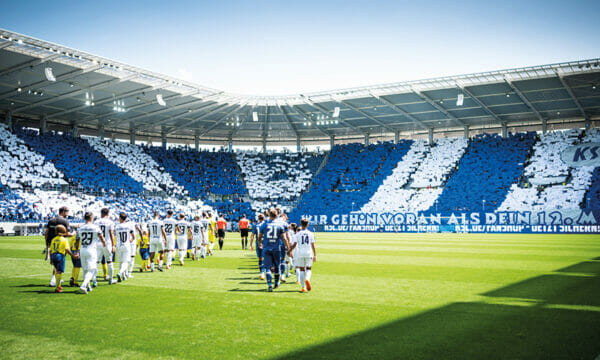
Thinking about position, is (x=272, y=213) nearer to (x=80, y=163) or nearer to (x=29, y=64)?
(x=29, y=64)

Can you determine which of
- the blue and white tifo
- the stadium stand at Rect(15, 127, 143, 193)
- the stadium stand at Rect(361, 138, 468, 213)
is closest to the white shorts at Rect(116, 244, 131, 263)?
the blue and white tifo

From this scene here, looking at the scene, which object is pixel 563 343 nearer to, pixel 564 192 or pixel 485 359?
pixel 485 359

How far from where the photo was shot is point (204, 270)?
51.9ft

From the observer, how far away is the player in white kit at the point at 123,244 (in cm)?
1306

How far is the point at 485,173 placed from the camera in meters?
49.7

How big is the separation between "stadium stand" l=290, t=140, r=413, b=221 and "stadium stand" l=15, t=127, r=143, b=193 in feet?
63.5

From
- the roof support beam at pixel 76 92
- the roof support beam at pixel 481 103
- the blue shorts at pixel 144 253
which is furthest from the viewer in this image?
the roof support beam at pixel 481 103

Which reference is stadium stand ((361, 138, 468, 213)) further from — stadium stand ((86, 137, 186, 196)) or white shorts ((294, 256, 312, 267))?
white shorts ((294, 256, 312, 267))

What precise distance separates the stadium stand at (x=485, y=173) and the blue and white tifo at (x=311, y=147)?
209 mm

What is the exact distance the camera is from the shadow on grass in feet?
20.5

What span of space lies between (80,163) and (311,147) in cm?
3067

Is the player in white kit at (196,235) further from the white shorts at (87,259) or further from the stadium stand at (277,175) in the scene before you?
the stadium stand at (277,175)

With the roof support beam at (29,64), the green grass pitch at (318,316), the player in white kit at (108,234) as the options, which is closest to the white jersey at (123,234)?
the player in white kit at (108,234)

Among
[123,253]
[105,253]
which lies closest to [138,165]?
[123,253]
